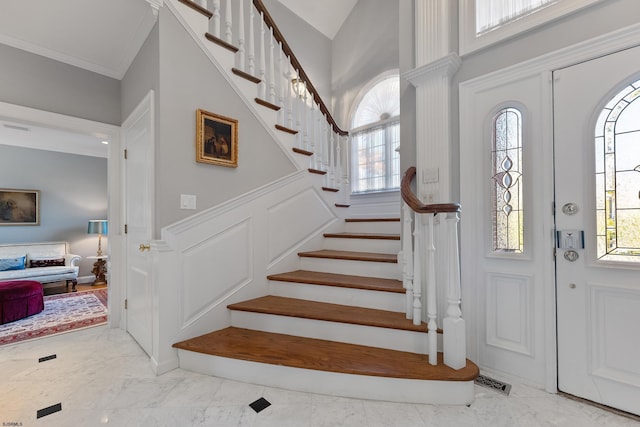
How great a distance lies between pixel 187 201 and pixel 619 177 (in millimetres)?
2730

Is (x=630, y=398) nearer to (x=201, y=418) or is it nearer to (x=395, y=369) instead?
(x=395, y=369)

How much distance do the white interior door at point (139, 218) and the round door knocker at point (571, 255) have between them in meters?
2.78

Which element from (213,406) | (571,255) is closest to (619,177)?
(571,255)

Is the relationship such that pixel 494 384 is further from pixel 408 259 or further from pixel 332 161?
pixel 332 161

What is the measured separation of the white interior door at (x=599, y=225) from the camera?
1.52 m

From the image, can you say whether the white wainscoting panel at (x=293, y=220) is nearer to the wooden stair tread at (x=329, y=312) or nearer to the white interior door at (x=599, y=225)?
the wooden stair tread at (x=329, y=312)

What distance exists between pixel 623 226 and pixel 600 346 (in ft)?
2.25

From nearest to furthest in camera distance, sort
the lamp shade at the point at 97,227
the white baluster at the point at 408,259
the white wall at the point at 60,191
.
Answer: the white baluster at the point at 408,259 → the white wall at the point at 60,191 → the lamp shade at the point at 97,227

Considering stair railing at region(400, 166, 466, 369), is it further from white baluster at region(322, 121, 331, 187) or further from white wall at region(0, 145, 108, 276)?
white wall at region(0, 145, 108, 276)

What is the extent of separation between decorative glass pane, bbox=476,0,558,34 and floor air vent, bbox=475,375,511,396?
7.71 ft

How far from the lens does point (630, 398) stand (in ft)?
4.95

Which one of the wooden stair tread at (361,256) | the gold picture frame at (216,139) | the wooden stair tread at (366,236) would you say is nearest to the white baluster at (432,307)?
the wooden stair tread at (361,256)

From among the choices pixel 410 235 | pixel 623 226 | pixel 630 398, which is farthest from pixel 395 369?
pixel 623 226

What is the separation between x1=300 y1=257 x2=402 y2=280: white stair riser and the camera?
8.04 ft
